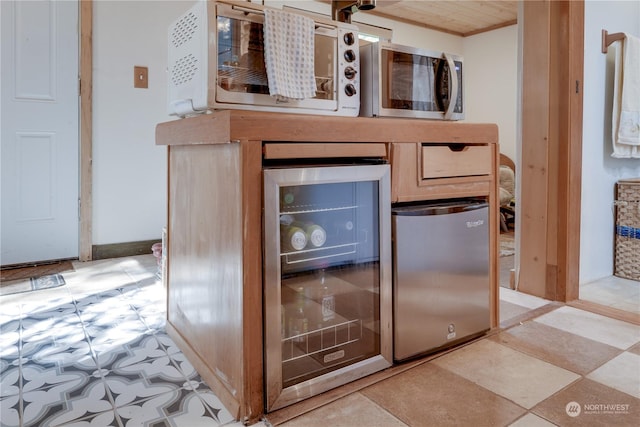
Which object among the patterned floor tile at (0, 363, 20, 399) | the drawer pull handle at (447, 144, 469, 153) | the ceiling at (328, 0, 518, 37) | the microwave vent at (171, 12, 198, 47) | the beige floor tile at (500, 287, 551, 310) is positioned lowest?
the patterned floor tile at (0, 363, 20, 399)

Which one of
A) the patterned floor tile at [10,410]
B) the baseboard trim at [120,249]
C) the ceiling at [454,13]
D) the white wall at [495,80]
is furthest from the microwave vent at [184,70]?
the white wall at [495,80]

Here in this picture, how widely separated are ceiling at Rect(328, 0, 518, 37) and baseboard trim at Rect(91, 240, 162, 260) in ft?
9.70

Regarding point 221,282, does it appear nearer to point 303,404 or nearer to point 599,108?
point 303,404

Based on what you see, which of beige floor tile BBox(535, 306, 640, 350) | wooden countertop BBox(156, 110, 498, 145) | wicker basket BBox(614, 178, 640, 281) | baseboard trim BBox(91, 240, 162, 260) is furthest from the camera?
baseboard trim BBox(91, 240, 162, 260)

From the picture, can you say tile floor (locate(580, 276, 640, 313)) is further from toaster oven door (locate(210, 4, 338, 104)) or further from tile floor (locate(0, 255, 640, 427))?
toaster oven door (locate(210, 4, 338, 104))

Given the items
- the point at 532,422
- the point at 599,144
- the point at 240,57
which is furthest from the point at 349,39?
the point at 599,144

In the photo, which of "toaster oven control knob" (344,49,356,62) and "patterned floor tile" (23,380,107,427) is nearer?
"patterned floor tile" (23,380,107,427)

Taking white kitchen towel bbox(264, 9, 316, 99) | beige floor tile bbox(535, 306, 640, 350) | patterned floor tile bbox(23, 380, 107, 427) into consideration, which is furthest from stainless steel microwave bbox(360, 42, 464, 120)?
patterned floor tile bbox(23, 380, 107, 427)

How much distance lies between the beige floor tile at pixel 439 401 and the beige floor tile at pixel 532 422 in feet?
0.06

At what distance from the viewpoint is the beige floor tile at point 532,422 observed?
3.68 ft

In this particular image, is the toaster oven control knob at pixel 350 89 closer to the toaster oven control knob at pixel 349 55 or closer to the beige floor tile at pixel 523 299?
the toaster oven control knob at pixel 349 55

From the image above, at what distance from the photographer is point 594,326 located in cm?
178

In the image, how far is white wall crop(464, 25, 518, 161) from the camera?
4.98 m

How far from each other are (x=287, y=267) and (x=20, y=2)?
2.45 m
